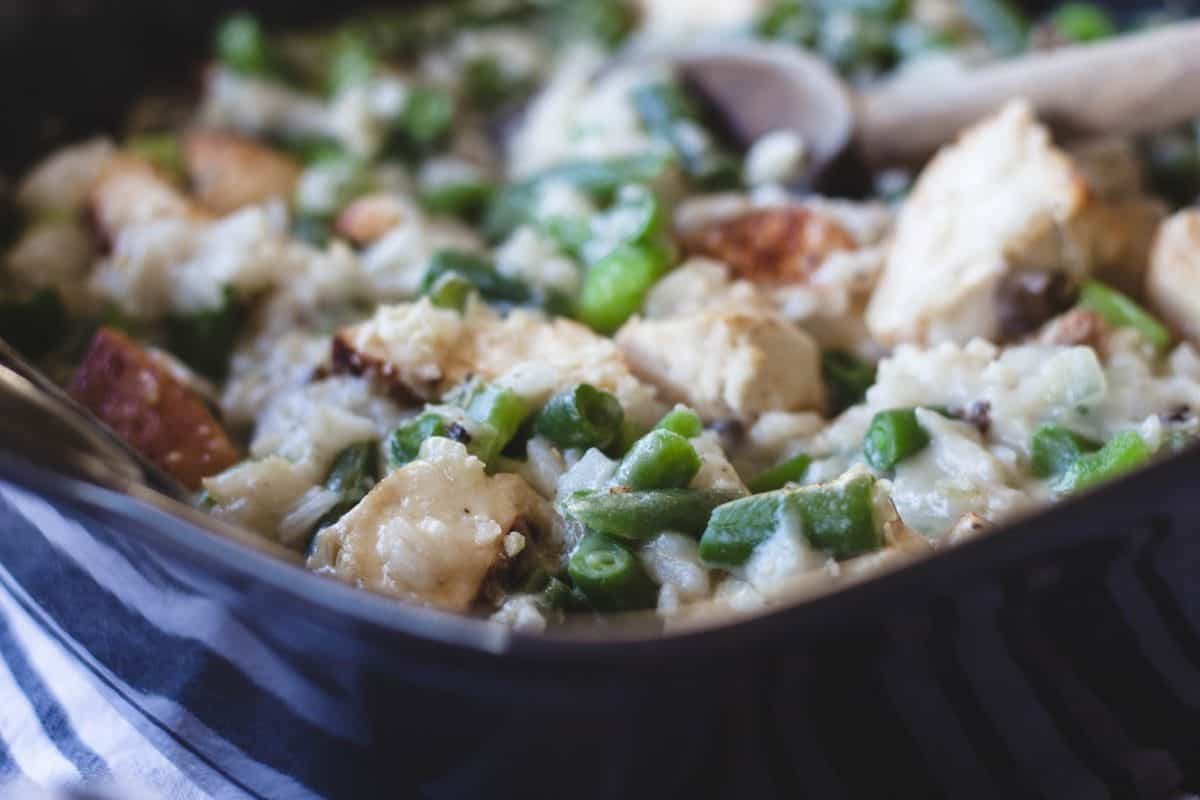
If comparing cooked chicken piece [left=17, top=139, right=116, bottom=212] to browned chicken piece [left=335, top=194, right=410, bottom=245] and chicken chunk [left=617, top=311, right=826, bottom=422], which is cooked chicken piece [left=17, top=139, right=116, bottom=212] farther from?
chicken chunk [left=617, top=311, right=826, bottom=422]

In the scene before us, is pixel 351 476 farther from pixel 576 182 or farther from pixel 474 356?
pixel 576 182

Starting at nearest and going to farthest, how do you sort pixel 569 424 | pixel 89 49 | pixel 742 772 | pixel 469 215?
1. pixel 742 772
2. pixel 569 424
3. pixel 469 215
4. pixel 89 49

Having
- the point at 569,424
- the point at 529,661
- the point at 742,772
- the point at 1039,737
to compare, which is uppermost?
the point at 529,661

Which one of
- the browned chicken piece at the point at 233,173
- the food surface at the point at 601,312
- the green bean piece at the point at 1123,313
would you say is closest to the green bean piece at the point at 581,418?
the food surface at the point at 601,312

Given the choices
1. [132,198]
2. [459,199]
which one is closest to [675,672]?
[459,199]

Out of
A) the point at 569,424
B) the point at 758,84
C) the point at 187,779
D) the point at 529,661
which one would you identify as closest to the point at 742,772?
the point at 529,661

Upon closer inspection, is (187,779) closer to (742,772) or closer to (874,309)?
(742,772)
